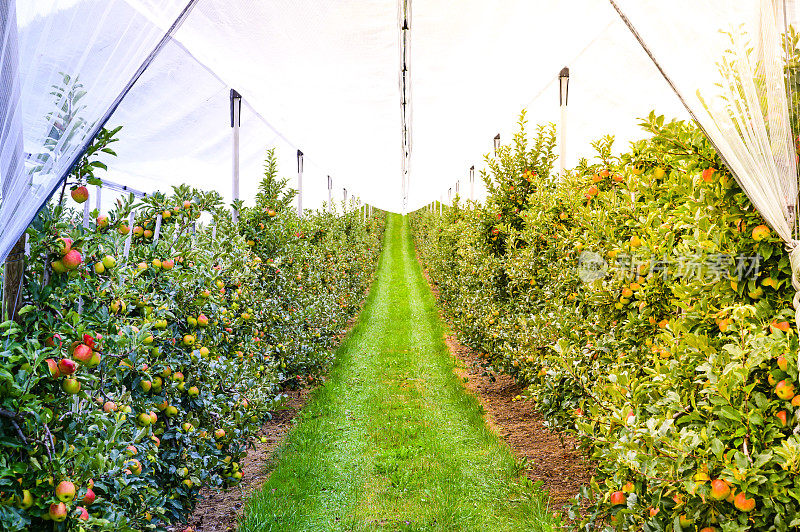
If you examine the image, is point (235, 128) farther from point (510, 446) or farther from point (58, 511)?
point (58, 511)

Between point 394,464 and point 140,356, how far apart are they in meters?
2.72

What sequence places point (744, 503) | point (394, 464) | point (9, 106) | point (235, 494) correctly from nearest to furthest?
point (9, 106) → point (744, 503) → point (235, 494) → point (394, 464)

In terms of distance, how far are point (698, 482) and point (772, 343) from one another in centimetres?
50

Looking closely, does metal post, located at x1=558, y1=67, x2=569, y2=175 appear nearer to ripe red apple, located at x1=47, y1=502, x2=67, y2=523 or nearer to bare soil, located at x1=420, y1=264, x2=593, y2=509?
bare soil, located at x1=420, y1=264, x2=593, y2=509

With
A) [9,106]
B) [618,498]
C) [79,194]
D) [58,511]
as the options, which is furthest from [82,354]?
[618,498]

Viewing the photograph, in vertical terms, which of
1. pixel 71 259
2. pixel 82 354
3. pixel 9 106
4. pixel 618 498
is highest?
pixel 9 106

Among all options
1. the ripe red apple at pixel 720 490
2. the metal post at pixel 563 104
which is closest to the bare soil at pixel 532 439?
the ripe red apple at pixel 720 490

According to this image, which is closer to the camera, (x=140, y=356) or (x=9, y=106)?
(x=9, y=106)

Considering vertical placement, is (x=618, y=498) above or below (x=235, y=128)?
below

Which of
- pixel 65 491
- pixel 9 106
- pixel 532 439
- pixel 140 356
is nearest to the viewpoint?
pixel 9 106

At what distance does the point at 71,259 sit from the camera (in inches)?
65.6

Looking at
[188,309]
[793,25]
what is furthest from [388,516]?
[793,25]

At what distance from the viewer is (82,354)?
5.21 feet

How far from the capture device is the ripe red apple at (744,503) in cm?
162
